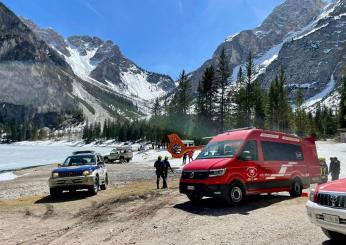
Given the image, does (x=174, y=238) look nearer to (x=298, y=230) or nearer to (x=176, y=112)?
(x=298, y=230)

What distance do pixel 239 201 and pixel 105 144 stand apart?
188 m

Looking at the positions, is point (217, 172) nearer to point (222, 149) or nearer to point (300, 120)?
point (222, 149)

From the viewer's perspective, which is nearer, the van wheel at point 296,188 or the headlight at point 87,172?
the van wheel at point 296,188

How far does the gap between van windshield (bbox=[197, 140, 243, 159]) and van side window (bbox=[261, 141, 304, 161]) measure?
1302 mm

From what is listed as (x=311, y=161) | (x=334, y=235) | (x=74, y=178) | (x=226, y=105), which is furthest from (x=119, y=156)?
(x=334, y=235)

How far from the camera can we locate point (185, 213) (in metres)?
12.2

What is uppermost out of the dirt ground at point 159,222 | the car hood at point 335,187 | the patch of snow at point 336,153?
the patch of snow at point 336,153

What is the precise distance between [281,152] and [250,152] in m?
1.96

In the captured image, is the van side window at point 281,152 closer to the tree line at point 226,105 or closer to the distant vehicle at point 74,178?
the distant vehicle at point 74,178

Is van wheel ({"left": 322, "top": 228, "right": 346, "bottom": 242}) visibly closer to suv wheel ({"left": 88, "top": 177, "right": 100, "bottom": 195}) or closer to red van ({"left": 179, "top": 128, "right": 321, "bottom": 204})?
red van ({"left": 179, "top": 128, "right": 321, "bottom": 204})

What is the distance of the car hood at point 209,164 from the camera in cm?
1275

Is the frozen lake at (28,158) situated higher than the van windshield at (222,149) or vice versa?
the frozen lake at (28,158)

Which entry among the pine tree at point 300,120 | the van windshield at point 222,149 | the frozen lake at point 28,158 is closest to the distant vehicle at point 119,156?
the frozen lake at point 28,158

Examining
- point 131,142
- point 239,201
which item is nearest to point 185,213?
point 239,201
